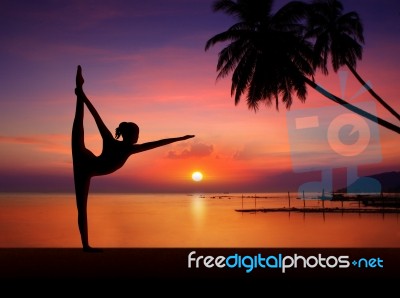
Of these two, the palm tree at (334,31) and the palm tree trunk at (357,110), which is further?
the palm tree at (334,31)

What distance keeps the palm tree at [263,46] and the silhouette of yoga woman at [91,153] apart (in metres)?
9.82

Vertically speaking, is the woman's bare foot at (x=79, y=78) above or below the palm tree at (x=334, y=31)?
below

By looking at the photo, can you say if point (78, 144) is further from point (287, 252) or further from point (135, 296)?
point (287, 252)

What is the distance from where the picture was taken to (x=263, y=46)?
56.4ft

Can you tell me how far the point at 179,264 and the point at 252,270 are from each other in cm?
132

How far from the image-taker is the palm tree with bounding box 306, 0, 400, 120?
61.4 ft

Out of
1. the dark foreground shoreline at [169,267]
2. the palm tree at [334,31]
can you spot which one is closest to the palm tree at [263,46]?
the palm tree at [334,31]

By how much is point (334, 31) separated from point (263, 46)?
3.84 metres

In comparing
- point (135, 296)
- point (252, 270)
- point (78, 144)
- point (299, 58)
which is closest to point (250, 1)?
point (299, 58)

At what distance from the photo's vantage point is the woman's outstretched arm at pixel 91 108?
26.2 feet

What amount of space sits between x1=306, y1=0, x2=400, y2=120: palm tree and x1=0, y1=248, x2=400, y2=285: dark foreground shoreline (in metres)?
12.0

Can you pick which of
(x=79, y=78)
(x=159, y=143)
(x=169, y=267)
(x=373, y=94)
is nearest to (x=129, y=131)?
(x=159, y=143)

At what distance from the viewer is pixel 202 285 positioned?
21.3 ft

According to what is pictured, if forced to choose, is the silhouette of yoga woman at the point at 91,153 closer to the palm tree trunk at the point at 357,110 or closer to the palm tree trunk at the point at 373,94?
the palm tree trunk at the point at 357,110
